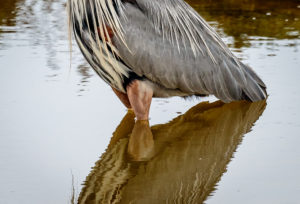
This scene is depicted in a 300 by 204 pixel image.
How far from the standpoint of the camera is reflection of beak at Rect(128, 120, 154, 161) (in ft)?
13.5

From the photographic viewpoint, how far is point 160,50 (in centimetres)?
471

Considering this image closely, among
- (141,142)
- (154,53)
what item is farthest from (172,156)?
(154,53)

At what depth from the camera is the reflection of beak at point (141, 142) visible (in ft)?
13.5

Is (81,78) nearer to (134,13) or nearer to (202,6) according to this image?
(134,13)

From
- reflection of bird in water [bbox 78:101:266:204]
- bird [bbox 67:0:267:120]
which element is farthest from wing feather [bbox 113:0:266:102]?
reflection of bird in water [bbox 78:101:266:204]

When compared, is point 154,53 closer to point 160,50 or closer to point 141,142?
point 160,50

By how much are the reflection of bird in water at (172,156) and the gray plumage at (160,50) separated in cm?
24

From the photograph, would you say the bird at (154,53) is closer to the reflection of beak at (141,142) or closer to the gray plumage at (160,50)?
the gray plumage at (160,50)

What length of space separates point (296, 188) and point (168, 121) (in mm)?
1561

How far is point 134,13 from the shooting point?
4.53 m

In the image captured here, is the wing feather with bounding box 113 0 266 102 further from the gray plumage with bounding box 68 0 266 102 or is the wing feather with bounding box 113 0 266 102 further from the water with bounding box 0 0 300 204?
the water with bounding box 0 0 300 204

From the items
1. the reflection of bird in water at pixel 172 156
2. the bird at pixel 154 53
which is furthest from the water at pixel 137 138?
the bird at pixel 154 53

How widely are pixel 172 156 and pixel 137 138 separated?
0.50 metres

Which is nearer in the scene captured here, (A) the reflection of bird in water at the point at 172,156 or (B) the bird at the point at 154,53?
(A) the reflection of bird in water at the point at 172,156
